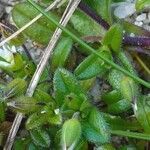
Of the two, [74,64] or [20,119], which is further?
[74,64]

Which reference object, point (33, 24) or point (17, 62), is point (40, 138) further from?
→ point (33, 24)

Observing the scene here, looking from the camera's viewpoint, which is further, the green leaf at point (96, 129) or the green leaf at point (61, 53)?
the green leaf at point (61, 53)

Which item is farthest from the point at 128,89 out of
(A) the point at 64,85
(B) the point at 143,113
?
(A) the point at 64,85

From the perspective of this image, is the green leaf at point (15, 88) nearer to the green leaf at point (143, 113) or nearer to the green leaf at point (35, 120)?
the green leaf at point (35, 120)

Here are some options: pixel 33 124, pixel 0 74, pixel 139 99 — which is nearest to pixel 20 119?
pixel 33 124

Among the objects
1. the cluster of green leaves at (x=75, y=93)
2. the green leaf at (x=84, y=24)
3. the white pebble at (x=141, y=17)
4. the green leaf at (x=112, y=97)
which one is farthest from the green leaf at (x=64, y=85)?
the white pebble at (x=141, y=17)

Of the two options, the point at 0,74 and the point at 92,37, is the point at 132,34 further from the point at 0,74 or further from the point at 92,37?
the point at 0,74
